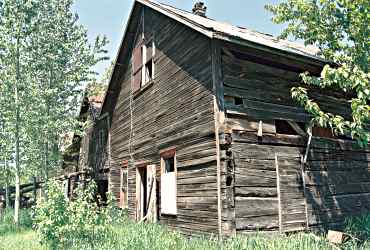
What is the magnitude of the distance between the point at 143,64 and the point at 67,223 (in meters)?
7.09

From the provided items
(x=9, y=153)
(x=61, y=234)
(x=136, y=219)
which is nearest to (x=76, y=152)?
(x=9, y=153)

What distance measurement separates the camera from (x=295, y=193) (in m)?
8.33

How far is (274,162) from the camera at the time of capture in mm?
8258

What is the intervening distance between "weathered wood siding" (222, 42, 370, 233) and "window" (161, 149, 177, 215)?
7.86 ft

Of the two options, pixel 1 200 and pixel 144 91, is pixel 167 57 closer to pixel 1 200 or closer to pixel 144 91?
pixel 144 91

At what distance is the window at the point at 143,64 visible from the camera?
39.7 ft

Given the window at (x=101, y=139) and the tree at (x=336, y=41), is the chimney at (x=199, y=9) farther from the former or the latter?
the window at (x=101, y=139)

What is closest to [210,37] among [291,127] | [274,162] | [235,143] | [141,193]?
[235,143]

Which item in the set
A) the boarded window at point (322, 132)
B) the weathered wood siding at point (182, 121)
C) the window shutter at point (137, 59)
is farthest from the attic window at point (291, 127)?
the window shutter at point (137, 59)

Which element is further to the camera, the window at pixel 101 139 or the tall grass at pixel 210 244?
the window at pixel 101 139

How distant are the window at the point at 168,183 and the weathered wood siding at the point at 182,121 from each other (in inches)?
8.4

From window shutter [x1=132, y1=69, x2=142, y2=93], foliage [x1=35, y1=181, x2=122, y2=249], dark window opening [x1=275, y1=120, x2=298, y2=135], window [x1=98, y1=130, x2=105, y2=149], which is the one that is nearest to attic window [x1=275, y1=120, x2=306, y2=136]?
dark window opening [x1=275, y1=120, x2=298, y2=135]

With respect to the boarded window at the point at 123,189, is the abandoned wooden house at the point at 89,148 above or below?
above

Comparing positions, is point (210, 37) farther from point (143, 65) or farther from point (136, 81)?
point (136, 81)
